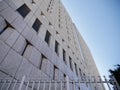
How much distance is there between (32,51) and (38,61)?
843mm

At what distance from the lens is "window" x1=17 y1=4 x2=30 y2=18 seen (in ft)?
28.5

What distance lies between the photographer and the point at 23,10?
9.06m

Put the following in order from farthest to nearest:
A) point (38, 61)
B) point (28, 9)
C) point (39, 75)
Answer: point (28, 9)
point (38, 61)
point (39, 75)

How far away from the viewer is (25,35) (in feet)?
25.3

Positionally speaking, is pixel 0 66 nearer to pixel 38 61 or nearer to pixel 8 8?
pixel 38 61

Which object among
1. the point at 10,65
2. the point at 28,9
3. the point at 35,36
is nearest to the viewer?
the point at 10,65

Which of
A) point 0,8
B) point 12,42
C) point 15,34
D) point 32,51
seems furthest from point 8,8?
point 32,51

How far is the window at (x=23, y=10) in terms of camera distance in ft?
28.5

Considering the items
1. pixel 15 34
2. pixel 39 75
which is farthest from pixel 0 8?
pixel 39 75

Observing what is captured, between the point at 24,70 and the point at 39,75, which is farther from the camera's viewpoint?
the point at 39,75

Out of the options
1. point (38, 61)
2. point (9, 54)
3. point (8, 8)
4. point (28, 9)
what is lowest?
point (9, 54)

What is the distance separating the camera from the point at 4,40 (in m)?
6.00

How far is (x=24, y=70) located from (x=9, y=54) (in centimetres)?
123

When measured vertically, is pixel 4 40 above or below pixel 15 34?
below
